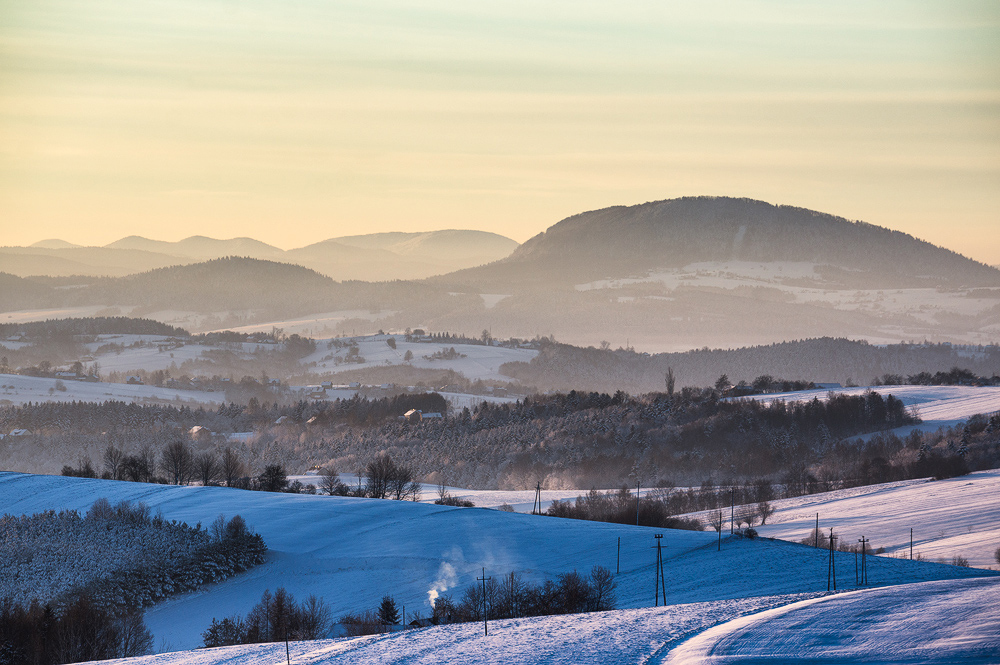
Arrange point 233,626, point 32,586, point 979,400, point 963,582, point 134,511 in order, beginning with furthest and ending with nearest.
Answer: point 979,400 < point 134,511 < point 32,586 < point 233,626 < point 963,582

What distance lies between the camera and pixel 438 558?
2346 inches

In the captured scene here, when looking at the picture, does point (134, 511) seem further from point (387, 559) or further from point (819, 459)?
point (819, 459)

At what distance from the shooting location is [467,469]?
136 meters

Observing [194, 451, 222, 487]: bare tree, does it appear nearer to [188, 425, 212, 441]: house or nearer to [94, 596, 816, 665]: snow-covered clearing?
[188, 425, 212, 441]: house

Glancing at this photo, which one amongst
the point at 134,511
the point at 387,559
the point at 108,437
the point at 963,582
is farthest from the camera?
the point at 108,437

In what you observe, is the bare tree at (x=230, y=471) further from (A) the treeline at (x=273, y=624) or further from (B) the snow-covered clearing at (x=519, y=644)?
(B) the snow-covered clearing at (x=519, y=644)

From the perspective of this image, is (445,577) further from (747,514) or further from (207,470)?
(207,470)

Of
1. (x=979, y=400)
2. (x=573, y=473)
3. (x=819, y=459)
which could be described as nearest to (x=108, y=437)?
(x=573, y=473)

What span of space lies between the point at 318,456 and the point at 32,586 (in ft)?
302

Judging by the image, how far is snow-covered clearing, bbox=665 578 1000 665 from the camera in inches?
1293

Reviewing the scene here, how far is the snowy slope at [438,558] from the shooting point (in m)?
50.4

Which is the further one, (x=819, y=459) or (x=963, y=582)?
(x=819, y=459)

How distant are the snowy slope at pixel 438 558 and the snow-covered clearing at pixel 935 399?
3497 inches

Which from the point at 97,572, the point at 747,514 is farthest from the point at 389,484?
the point at 97,572
